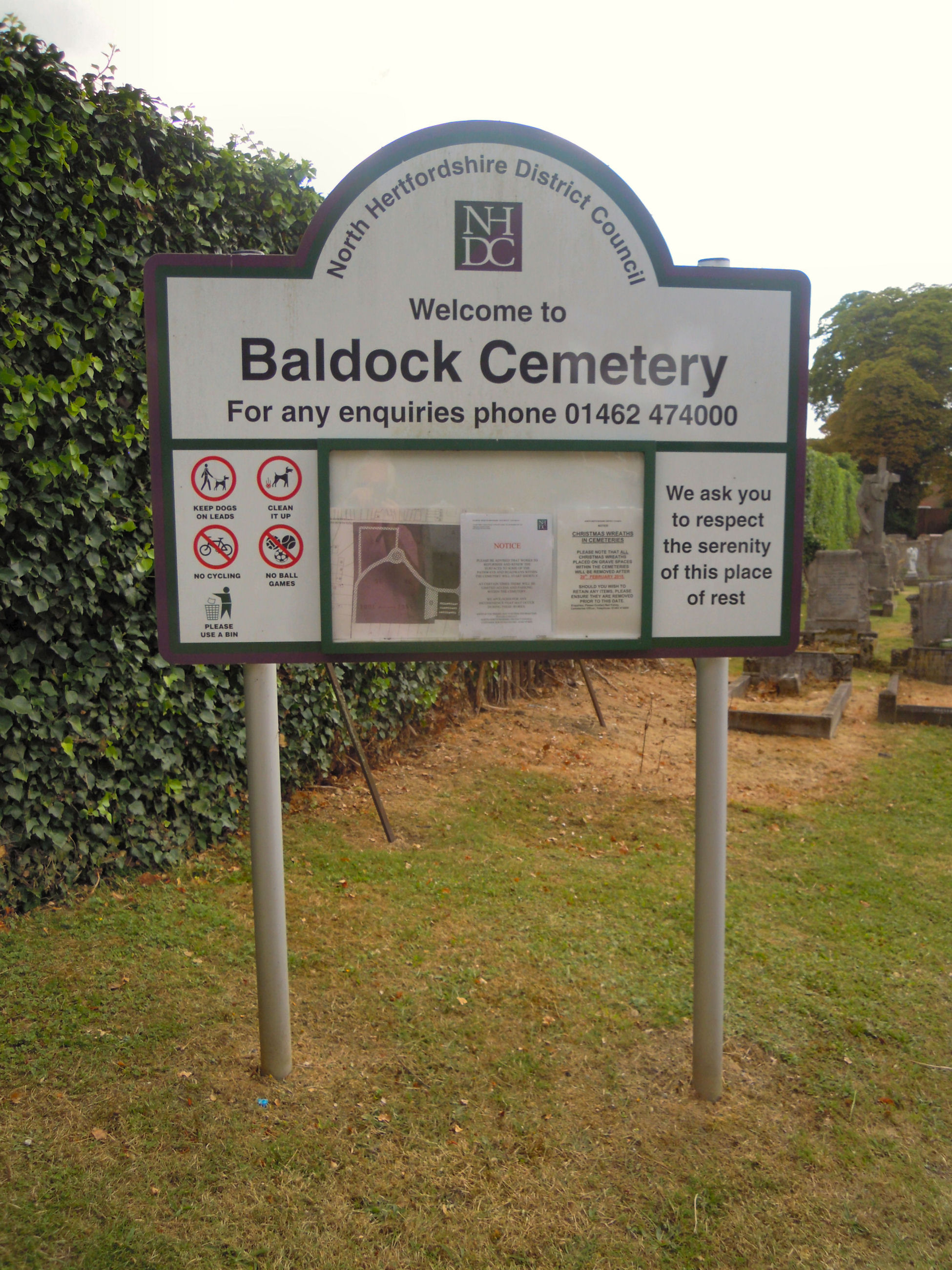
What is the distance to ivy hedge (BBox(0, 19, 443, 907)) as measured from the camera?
12.6 feet

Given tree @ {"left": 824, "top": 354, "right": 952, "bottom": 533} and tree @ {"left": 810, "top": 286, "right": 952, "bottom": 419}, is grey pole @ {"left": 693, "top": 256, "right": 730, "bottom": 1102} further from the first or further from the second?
tree @ {"left": 810, "top": 286, "right": 952, "bottom": 419}

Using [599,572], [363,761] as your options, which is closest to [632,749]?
[363,761]

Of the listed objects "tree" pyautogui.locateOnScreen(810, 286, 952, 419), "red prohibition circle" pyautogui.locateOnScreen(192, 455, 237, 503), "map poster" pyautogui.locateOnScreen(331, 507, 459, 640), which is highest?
"tree" pyautogui.locateOnScreen(810, 286, 952, 419)

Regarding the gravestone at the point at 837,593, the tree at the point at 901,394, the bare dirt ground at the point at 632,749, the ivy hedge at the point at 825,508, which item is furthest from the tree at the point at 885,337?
the bare dirt ground at the point at 632,749

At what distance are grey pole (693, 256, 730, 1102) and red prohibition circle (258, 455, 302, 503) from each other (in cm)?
148

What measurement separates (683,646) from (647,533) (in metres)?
0.40

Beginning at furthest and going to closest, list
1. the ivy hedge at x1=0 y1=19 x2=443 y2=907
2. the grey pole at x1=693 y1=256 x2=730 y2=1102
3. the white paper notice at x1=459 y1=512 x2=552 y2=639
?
the ivy hedge at x1=0 y1=19 x2=443 y2=907
the grey pole at x1=693 y1=256 x2=730 y2=1102
the white paper notice at x1=459 y1=512 x2=552 y2=639

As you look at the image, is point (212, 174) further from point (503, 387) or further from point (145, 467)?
point (503, 387)

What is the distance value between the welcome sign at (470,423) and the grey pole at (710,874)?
17 cm

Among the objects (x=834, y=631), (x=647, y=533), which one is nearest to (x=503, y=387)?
(x=647, y=533)

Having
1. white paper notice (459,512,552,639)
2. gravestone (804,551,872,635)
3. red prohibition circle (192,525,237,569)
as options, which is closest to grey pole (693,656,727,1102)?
white paper notice (459,512,552,639)

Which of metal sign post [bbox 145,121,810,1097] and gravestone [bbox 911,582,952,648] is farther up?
metal sign post [bbox 145,121,810,1097]

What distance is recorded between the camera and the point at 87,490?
4125 millimetres

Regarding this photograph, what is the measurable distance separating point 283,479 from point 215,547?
1.02 feet
